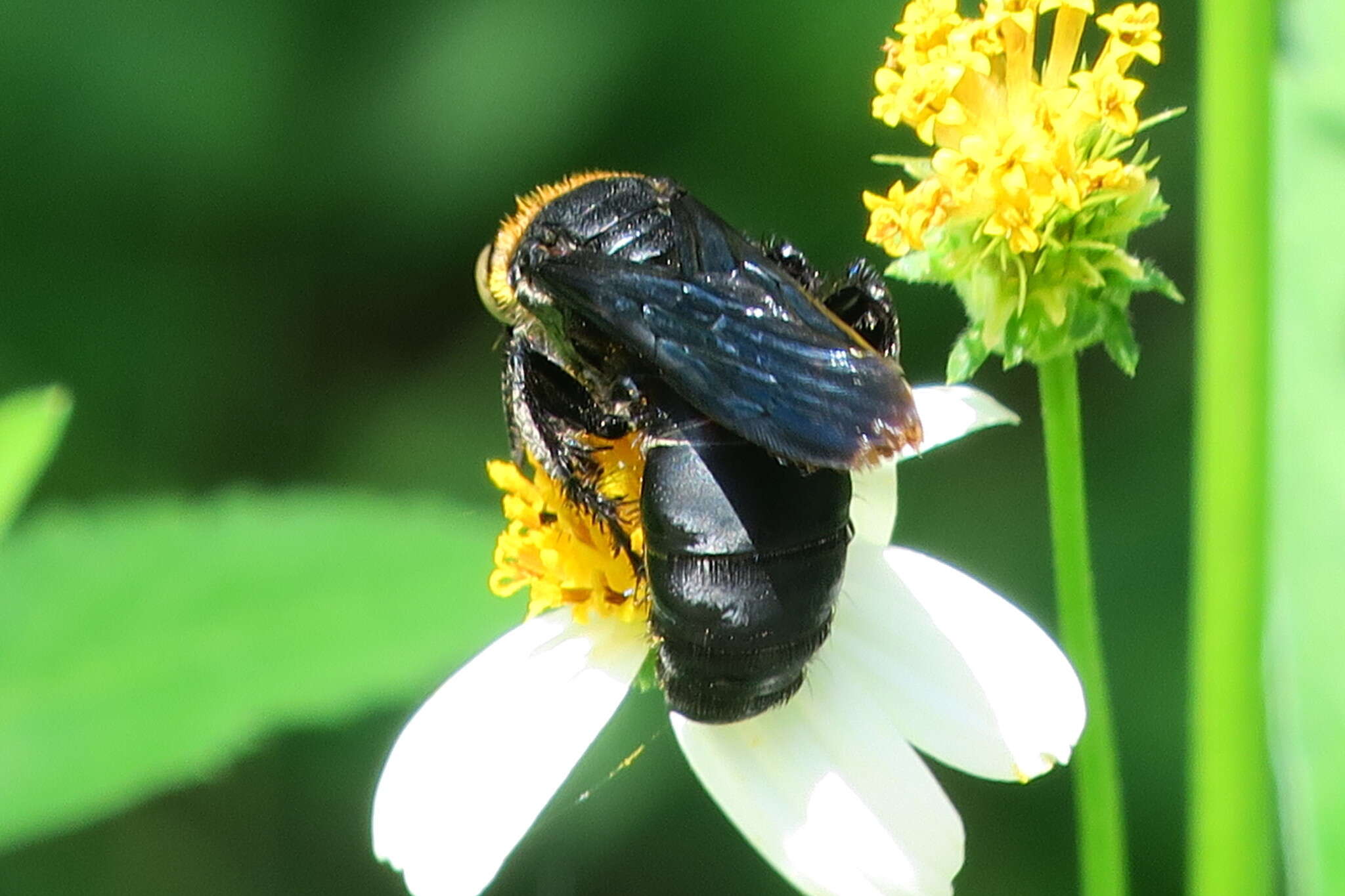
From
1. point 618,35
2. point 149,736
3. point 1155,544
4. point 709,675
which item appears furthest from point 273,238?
point 709,675

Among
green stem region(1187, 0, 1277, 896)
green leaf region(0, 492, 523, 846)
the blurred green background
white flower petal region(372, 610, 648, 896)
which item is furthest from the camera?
the blurred green background

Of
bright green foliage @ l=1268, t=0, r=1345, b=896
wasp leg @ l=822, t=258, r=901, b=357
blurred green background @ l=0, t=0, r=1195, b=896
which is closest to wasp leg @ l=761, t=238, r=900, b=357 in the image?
wasp leg @ l=822, t=258, r=901, b=357

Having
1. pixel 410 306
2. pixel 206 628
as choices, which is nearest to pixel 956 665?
pixel 206 628

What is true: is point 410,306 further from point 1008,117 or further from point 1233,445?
point 1233,445

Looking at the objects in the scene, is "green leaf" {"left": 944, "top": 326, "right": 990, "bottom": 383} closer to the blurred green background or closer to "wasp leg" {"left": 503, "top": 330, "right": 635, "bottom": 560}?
"wasp leg" {"left": 503, "top": 330, "right": 635, "bottom": 560}

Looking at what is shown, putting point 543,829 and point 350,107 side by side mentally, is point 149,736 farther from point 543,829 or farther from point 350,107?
Answer: point 350,107

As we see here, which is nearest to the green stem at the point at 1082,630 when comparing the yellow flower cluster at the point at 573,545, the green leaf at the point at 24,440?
the yellow flower cluster at the point at 573,545

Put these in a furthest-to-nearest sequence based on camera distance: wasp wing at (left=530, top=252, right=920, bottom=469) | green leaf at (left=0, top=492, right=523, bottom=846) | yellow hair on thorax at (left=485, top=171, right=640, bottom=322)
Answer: green leaf at (left=0, top=492, right=523, bottom=846), yellow hair on thorax at (left=485, top=171, right=640, bottom=322), wasp wing at (left=530, top=252, right=920, bottom=469)
